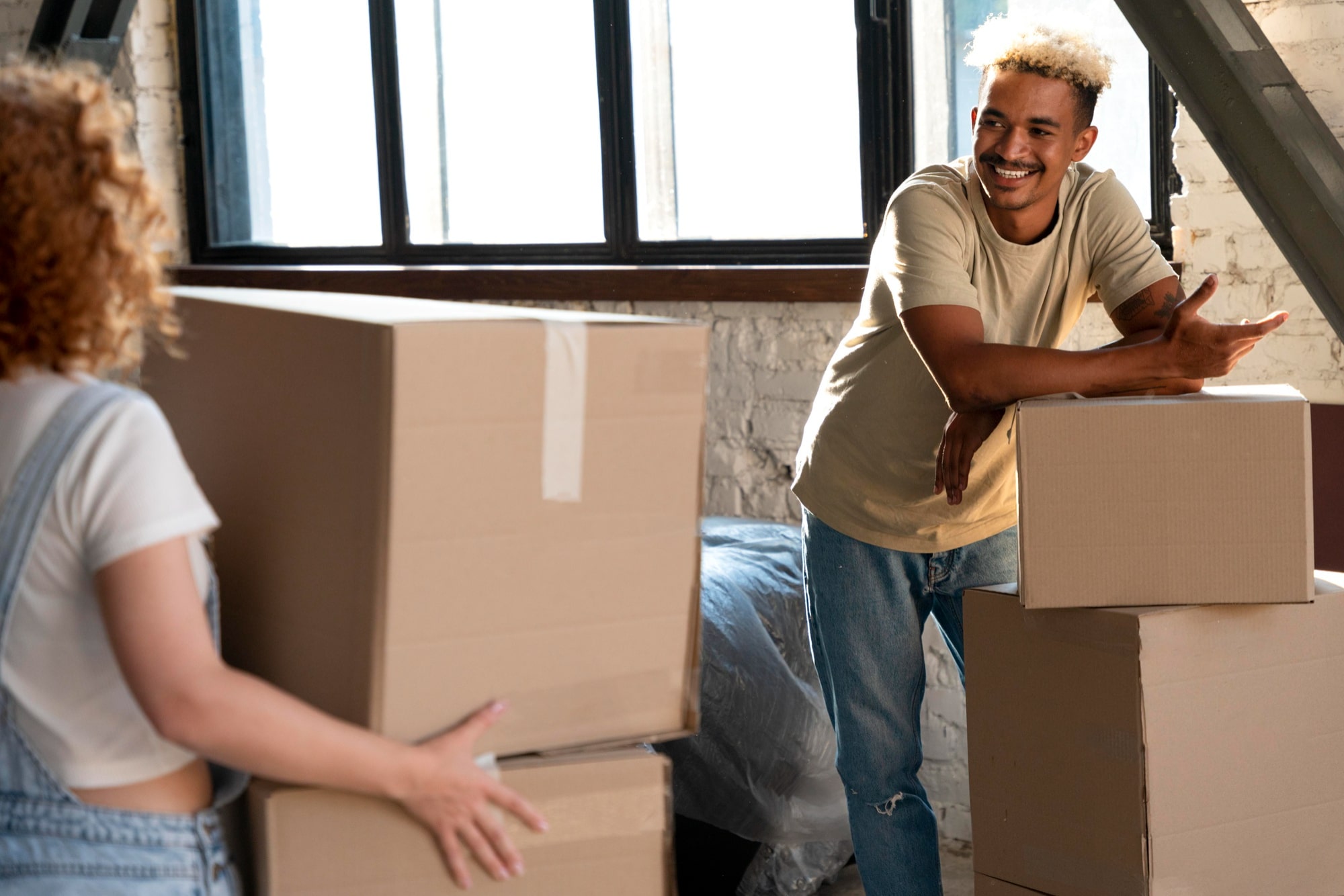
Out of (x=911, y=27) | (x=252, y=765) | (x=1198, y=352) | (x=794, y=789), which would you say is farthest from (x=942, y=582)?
(x=911, y=27)

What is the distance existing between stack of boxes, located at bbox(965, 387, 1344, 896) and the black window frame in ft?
4.24

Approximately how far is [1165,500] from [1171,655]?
176 millimetres

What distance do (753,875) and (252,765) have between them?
5.74 ft

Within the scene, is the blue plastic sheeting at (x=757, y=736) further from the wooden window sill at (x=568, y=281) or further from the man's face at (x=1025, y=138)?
the man's face at (x=1025, y=138)

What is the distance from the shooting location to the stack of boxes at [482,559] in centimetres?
102

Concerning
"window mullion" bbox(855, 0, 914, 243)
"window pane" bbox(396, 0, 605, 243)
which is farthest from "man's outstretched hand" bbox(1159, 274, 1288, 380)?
"window pane" bbox(396, 0, 605, 243)

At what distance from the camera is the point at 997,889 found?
1.72 m

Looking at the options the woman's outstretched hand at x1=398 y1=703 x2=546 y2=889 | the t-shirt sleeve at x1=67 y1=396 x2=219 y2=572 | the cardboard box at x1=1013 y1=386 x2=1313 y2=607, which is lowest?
the woman's outstretched hand at x1=398 y1=703 x2=546 y2=889

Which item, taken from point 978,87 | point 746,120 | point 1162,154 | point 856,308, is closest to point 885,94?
point 978,87

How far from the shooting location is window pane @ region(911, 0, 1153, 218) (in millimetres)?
2666

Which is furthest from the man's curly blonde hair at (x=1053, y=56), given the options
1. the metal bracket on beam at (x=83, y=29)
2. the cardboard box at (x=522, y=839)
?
the metal bracket on beam at (x=83, y=29)

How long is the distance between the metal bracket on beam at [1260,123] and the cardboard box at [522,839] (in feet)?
4.45

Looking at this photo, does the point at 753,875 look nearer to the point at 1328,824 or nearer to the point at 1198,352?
the point at 1328,824

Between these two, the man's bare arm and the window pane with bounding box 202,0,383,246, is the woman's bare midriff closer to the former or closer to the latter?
the man's bare arm
